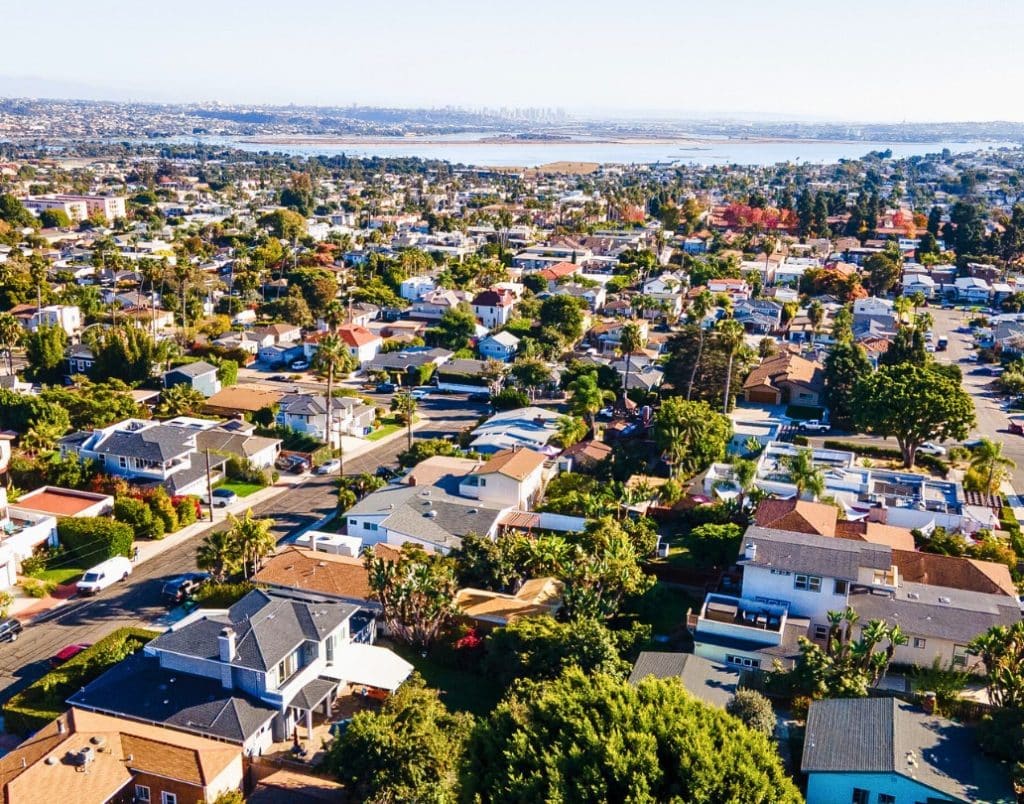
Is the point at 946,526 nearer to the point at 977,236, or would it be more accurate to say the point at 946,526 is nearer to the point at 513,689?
the point at 513,689

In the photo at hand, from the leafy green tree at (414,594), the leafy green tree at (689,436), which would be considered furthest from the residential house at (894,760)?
the leafy green tree at (689,436)

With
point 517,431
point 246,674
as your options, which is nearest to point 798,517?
point 517,431

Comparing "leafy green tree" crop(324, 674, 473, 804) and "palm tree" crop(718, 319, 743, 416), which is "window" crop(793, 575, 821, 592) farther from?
Result: "palm tree" crop(718, 319, 743, 416)

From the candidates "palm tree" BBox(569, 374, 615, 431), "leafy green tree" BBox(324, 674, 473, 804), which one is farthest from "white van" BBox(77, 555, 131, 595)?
"palm tree" BBox(569, 374, 615, 431)

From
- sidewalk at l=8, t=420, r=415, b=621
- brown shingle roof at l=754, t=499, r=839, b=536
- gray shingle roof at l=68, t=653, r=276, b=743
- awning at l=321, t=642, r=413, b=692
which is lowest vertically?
sidewalk at l=8, t=420, r=415, b=621

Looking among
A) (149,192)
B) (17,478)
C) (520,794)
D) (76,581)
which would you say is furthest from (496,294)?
(149,192)

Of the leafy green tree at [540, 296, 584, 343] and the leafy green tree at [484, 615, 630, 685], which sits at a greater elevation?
the leafy green tree at [540, 296, 584, 343]

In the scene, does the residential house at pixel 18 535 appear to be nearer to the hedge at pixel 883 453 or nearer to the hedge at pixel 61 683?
the hedge at pixel 61 683
